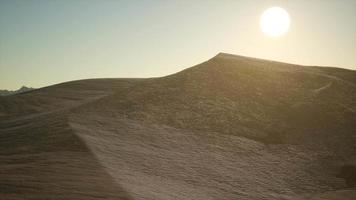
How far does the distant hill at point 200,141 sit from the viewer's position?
1517 centimetres

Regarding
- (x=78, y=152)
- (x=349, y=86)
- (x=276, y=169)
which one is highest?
(x=349, y=86)

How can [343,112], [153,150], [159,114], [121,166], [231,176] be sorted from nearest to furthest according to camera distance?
[121,166]
[231,176]
[153,150]
[159,114]
[343,112]

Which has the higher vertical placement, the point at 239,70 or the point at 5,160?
the point at 239,70

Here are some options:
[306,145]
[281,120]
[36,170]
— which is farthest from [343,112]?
[36,170]

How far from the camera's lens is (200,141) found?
25.9 metres

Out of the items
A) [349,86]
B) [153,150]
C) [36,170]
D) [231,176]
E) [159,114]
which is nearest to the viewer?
[36,170]

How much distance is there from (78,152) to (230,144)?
1221cm

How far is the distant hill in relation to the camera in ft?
49.8

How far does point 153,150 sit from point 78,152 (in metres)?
5.42

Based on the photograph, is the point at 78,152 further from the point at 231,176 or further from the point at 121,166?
the point at 231,176

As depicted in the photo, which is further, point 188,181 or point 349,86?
point 349,86

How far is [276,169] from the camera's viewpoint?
22641 mm

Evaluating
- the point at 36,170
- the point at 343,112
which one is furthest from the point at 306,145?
the point at 36,170

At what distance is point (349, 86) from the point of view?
4159cm
